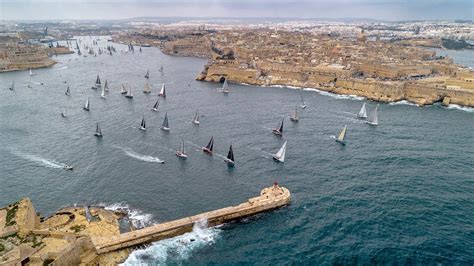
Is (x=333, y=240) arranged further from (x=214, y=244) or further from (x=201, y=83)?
(x=201, y=83)

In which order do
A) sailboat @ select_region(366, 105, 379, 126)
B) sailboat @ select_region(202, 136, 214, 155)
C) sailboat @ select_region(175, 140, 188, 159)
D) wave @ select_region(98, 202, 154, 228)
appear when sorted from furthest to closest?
1. sailboat @ select_region(366, 105, 379, 126)
2. sailboat @ select_region(202, 136, 214, 155)
3. sailboat @ select_region(175, 140, 188, 159)
4. wave @ select_region(98, 202, 154, 228)

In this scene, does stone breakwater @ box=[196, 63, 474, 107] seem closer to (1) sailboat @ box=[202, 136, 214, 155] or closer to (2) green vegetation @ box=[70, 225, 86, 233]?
(1) sailboat @ box=[202, 136, 214, 155]

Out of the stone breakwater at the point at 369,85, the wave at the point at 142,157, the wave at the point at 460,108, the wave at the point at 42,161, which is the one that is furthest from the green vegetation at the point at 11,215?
the wave at the point at 460,108

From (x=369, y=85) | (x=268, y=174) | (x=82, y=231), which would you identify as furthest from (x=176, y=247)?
(x=369, y=85)

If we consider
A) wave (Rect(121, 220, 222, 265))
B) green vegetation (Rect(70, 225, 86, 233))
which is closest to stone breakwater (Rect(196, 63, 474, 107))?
wave (Rect(121, 220, 222, 265))

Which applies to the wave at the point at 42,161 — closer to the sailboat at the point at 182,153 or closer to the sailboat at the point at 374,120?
the sailboat at the point at 182,153

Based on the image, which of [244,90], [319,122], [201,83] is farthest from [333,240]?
[201,83]

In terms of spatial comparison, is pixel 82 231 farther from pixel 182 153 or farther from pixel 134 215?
pixel 182 153
